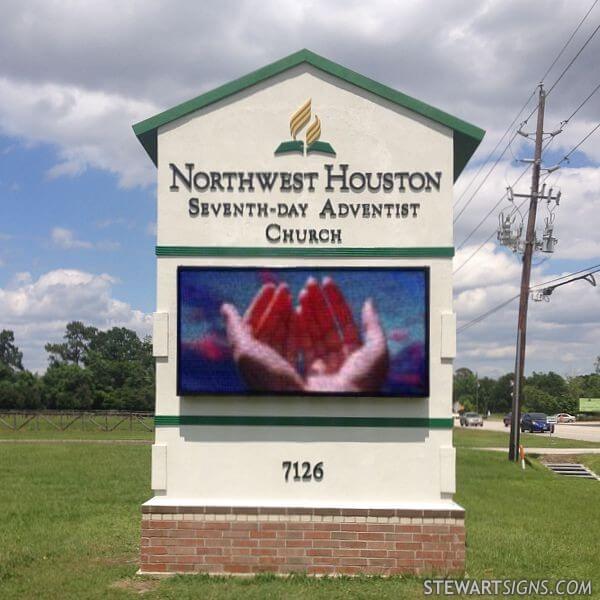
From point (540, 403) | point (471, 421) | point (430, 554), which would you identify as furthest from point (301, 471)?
point (540, 403)

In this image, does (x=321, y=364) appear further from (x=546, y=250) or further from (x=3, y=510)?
(x=546, y=250)

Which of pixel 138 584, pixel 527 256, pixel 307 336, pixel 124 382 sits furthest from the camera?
pixel 124 382

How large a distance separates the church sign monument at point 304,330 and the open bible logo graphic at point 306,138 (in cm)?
2

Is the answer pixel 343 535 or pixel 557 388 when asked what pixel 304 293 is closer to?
pixel 343 535

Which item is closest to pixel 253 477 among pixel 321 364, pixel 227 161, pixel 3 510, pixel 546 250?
pixel 321 364

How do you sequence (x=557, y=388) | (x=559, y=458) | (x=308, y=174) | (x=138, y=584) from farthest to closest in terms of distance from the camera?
(x=557, y=388), (x=559, y=458), (x=308, y=174), (x=138, y=584)

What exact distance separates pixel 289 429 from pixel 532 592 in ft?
11.2

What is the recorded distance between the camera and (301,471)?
10133 mm

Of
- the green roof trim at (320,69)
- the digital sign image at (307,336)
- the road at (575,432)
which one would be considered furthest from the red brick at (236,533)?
the road at (575,432)

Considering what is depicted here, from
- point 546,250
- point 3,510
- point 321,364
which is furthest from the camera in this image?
point 546,250

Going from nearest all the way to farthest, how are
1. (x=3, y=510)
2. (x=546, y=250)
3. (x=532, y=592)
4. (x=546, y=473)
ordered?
1. (x=532, y=592)
2. (x=3, y=510)
3. (x=546, y=473)
4. (x=546, y=250)

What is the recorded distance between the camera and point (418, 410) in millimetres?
10164

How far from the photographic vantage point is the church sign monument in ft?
32.2

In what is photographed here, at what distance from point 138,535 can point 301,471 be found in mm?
4031
